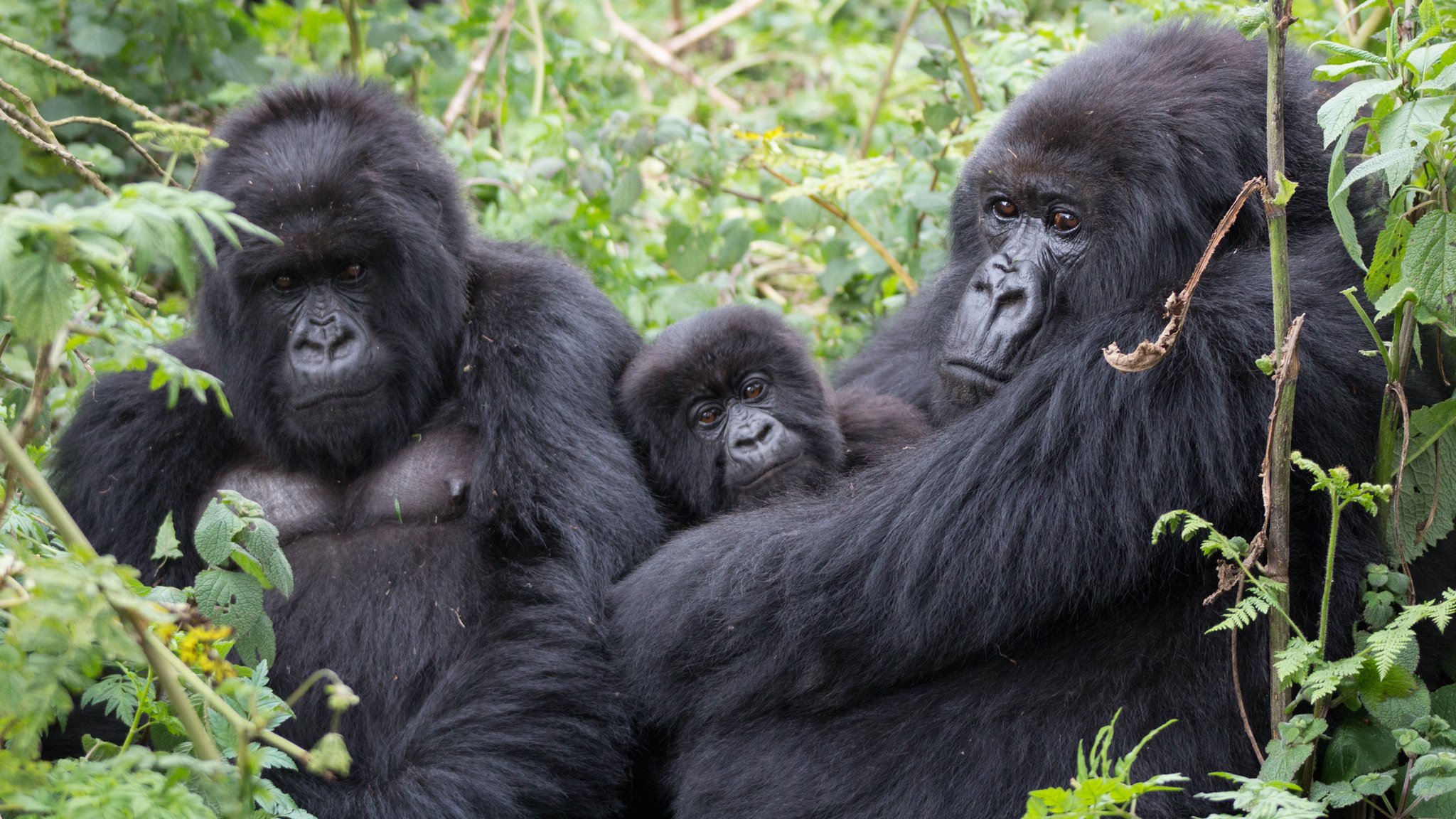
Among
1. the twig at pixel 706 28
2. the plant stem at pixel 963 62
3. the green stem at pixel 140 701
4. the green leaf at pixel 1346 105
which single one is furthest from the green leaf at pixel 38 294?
the twig at pixel 706 28

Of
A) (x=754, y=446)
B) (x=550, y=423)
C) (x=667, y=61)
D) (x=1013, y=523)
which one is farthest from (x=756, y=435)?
(x=667, y=61)

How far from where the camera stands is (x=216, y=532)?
2.39m

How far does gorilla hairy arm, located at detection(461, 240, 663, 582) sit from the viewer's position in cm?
318

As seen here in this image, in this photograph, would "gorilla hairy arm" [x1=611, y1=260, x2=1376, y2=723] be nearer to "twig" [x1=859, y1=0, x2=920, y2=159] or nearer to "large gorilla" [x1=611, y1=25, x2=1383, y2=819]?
"large gorilla" [x1=611, y1=25, x2=1383, y2=819]

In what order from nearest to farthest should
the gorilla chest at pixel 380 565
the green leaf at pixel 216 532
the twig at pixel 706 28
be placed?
the green leaf at pixel 216 532 → the gorilla chest at pixel 380 565 → the twig at pixel 706 28

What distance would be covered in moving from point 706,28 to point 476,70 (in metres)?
2.23

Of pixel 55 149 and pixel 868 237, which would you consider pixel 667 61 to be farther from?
pixel 55 149

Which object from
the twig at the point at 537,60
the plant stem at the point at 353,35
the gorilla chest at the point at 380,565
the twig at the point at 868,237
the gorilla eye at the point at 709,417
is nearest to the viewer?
the gorilla chest at the point at 380,565

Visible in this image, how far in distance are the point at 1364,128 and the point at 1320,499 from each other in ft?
2.82

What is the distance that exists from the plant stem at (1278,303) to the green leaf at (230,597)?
1.74 m

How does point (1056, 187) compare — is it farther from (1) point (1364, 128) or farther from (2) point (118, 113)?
(2) point (118, 113)

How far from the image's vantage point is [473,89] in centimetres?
577

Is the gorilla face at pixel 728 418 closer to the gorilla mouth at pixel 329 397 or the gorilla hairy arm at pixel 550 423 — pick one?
the gorilla hairy arm at pixel 550 423

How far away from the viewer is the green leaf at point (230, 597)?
2438mm
